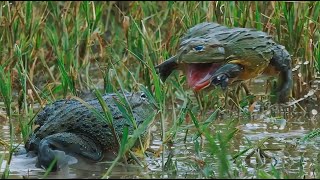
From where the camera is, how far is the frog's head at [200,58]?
4945 millimetres

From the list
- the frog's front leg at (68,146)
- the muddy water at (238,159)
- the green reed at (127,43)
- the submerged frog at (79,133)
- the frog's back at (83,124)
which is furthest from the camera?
the green reed at (127,43)

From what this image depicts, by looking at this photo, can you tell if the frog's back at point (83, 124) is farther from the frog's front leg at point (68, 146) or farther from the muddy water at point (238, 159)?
the muddy water at point (238, 159)

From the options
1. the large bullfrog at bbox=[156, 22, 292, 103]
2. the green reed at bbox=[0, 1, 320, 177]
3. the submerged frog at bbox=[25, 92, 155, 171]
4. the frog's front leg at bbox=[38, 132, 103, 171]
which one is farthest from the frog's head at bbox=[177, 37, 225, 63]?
the frog's front leg at bbox=[38, 132, 103, 171]

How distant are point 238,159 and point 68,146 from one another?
85 centimetres

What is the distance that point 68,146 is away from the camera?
4.83m

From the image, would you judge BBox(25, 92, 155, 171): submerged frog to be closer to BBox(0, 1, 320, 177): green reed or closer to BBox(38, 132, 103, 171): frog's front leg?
BBox(38, 132, 103, 171): frog's front leg

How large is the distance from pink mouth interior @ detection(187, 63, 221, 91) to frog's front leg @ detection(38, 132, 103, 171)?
0.58m

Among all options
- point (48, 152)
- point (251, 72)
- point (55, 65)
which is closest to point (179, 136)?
point (251, 72)

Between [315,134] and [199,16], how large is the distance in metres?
1.78

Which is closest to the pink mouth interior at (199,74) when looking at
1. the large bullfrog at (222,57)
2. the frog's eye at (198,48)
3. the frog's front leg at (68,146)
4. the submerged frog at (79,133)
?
the large bullfrog at (222,57)

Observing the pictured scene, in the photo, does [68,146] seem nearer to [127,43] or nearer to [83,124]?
[83,124]

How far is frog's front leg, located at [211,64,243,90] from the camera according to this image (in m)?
4.90

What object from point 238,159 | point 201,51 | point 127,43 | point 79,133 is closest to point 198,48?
point 201,51

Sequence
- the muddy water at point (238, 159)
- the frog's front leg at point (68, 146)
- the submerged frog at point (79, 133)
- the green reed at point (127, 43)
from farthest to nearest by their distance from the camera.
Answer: the green reed at point (127, 43)
the submerged frog at point (79, 133)
the frog's front leg at point (68, 146)
the muddy water at point (238, 159)
